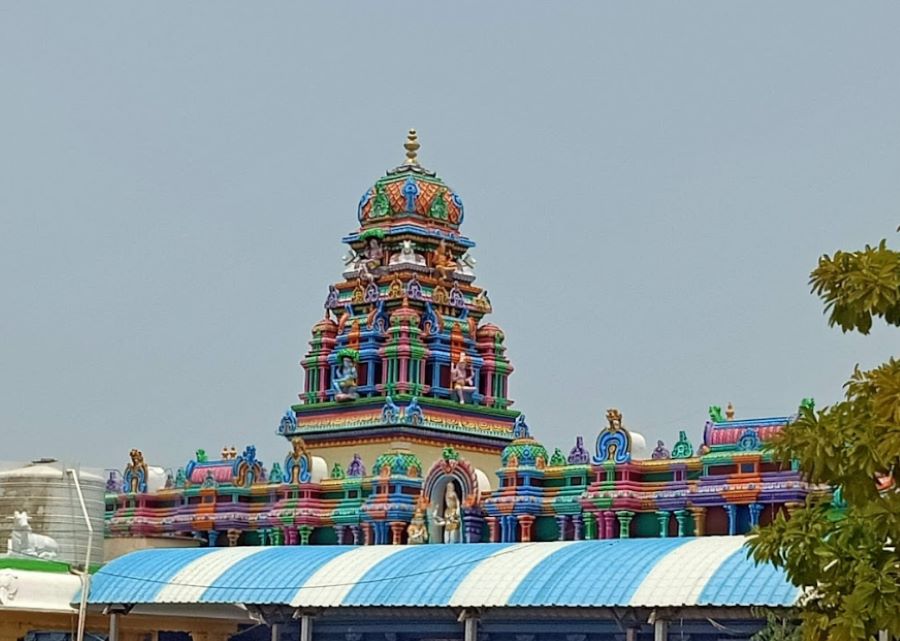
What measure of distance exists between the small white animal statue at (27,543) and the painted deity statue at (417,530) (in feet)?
28.2

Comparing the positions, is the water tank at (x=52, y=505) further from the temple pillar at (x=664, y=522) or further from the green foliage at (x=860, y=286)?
the green foliage at (x=860, y=286)

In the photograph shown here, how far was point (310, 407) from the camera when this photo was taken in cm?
5584

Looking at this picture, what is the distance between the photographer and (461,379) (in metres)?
55.0

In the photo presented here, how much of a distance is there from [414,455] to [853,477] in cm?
3367

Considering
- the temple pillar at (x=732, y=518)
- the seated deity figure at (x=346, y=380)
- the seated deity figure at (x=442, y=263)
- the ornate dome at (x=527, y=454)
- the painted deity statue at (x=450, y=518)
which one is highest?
the seated deity figure at (x=442, y=263)

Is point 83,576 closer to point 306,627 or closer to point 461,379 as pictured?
point 306,627

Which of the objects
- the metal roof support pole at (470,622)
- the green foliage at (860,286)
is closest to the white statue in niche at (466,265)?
the metal roof support pole at (470,622)

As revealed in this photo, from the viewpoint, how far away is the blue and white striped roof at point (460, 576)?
3591 cm

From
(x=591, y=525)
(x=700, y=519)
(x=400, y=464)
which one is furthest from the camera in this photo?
(x=400, y=464)

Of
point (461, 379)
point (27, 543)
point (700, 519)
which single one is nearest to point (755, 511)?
point (700, 519)

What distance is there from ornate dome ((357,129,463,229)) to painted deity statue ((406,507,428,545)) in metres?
10.8

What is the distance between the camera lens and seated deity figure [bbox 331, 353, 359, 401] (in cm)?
5494

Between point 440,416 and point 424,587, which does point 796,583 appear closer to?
point 424,587

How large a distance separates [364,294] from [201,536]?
8.24m
